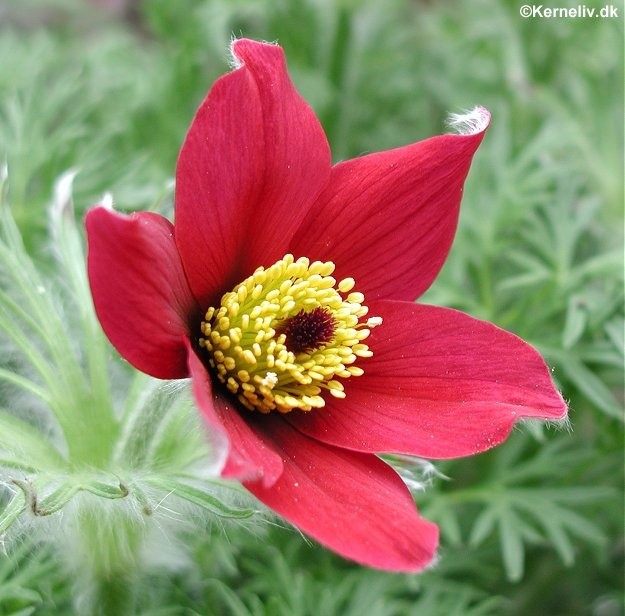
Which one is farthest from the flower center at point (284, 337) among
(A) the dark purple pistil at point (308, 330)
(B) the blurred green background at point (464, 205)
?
(B) the blurred green background at point (464, 205)

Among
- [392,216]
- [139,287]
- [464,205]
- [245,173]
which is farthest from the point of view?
[464,205]

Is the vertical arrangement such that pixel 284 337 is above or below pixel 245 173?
below

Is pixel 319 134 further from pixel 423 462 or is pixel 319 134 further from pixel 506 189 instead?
pixel 506 189

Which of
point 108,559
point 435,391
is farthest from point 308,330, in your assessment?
point 108,559

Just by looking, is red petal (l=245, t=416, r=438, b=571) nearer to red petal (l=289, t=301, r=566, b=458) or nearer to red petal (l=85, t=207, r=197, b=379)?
red petal (l=289, t=301, r=566, b=458)

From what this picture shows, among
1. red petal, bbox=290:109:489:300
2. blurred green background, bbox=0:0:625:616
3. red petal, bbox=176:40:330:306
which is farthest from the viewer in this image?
blurred green background, bbox=0:0:625:616

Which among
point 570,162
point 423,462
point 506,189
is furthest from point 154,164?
point 423,462

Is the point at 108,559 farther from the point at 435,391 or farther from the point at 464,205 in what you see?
the point at 464,205

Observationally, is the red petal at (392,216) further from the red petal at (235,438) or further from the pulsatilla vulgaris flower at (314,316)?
the red petal at (235,438)

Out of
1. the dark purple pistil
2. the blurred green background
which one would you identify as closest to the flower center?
the dark purple pistil
